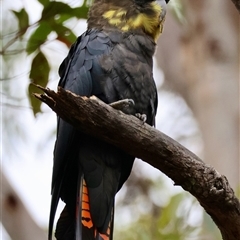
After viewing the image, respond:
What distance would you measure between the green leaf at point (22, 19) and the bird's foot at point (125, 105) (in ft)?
1.86

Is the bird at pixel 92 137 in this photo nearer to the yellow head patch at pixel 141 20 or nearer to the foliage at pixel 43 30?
the yellow head patch at pixel 141 20

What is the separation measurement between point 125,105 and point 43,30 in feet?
2.00

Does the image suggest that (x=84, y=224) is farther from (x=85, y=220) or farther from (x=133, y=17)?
(x=133, y=17)

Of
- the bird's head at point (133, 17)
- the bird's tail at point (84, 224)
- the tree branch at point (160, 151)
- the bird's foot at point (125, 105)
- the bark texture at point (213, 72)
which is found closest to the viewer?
the tree branch at point (160, 151)

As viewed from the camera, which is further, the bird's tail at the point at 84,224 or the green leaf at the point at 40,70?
the green leaf at the point at 40,70

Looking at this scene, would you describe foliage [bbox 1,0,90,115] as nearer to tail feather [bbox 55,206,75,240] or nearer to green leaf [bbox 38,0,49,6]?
green leaf [bbox 38,0,49,6]

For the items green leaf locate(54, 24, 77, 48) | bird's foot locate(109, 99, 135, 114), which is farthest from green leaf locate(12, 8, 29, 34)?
bird's foot locate(109, 99, 135, 114)

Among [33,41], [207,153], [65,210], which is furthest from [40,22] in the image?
[207,153]

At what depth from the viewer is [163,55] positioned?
14.6 feet

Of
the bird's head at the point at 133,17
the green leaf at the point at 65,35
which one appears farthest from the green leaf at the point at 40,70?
the bird's head at the point at 133,17

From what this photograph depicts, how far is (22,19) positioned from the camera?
7.53 feet

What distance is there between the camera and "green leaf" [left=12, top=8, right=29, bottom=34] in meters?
2.28

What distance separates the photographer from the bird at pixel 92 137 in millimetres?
1997

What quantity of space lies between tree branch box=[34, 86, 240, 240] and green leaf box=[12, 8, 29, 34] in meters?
0.71
